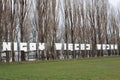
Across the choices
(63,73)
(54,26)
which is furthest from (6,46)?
(63,73)

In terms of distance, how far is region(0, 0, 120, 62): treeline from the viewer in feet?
103

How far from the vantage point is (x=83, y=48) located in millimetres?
43969

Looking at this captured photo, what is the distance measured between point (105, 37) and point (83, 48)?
673 cm

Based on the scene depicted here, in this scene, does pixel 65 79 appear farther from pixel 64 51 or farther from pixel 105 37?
pixel 105 37

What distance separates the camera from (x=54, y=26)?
37344 mm

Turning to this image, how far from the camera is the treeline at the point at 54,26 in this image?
31.4 meters

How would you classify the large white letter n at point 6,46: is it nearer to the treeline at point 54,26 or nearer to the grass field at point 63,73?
the treeline at point 54,26

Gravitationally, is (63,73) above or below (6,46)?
below

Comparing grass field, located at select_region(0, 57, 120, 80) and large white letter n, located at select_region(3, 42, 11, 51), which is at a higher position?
large white letter n, located at select_region(3, 42, 11, 51)

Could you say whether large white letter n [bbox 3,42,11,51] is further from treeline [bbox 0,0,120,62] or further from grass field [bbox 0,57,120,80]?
Result: grass field [bbox 0,57,120,80]

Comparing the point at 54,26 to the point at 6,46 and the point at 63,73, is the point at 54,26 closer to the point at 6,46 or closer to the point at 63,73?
the point at 6,46

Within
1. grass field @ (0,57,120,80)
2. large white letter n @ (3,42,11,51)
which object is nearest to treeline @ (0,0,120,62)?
large white letter n @ (3,42,11,51)

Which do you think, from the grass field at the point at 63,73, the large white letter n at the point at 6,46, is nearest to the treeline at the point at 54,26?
the large white letter n at the point at 6,46

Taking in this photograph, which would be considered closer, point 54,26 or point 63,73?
point 63,73
